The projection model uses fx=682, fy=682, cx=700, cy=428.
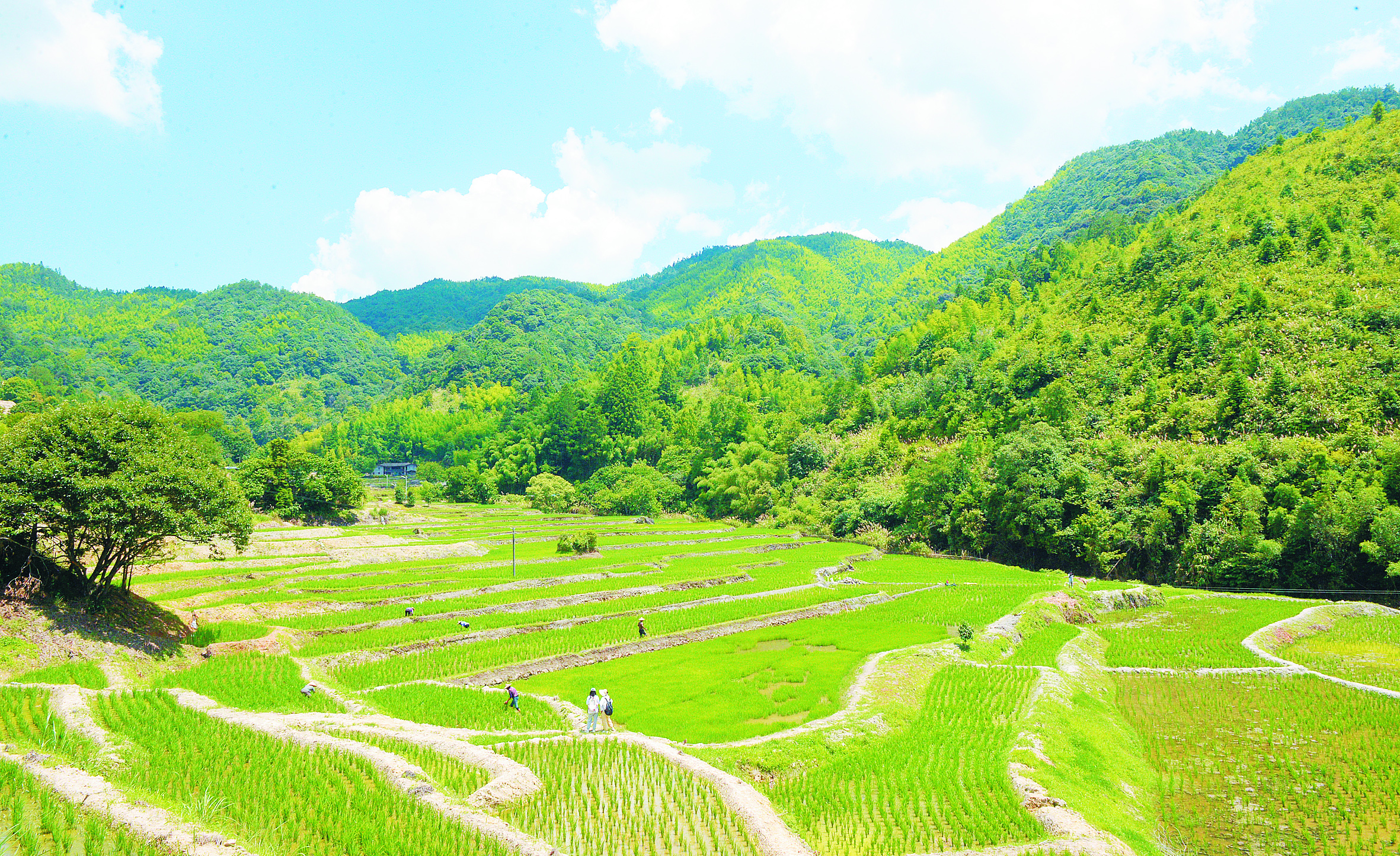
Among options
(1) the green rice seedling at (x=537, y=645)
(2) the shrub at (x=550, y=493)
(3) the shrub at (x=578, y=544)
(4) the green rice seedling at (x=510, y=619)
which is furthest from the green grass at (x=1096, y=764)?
(2) the shrub at (x=550, y=493)

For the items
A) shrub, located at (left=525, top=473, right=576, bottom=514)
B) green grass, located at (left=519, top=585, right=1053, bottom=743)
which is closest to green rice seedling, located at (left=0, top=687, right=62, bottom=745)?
green grass, located at (left=519, top=585, right=1053, bottom=743)

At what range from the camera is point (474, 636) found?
2847 cm

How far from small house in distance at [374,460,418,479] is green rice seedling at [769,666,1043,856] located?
15278cm

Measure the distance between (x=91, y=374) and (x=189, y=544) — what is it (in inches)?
6982

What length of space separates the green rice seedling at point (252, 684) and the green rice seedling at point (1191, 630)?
2830cm

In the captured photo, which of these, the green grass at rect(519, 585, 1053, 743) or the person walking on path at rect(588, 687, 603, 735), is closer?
the person walking on path at rect(588, 687, 603, 735)

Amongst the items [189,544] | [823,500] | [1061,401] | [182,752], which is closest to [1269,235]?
[1061,401]

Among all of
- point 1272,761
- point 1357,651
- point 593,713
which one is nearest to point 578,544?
point 593,713

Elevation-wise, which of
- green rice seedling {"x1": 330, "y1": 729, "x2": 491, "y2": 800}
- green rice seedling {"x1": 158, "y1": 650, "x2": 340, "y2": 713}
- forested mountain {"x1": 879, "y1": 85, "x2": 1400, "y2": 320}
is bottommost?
green rice seedling {"x1": 158, "y1": 650, "x2": 340, "y2": 713}

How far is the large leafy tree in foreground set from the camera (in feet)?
71.0

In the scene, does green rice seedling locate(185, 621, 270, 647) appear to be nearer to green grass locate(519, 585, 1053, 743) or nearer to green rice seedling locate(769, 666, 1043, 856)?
green grass locate(519, 585, 1053, 743)

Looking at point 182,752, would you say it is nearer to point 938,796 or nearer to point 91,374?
point 938,796

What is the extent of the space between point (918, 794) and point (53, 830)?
48.3 feet

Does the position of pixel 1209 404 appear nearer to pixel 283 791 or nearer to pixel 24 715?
pixel 283 791
